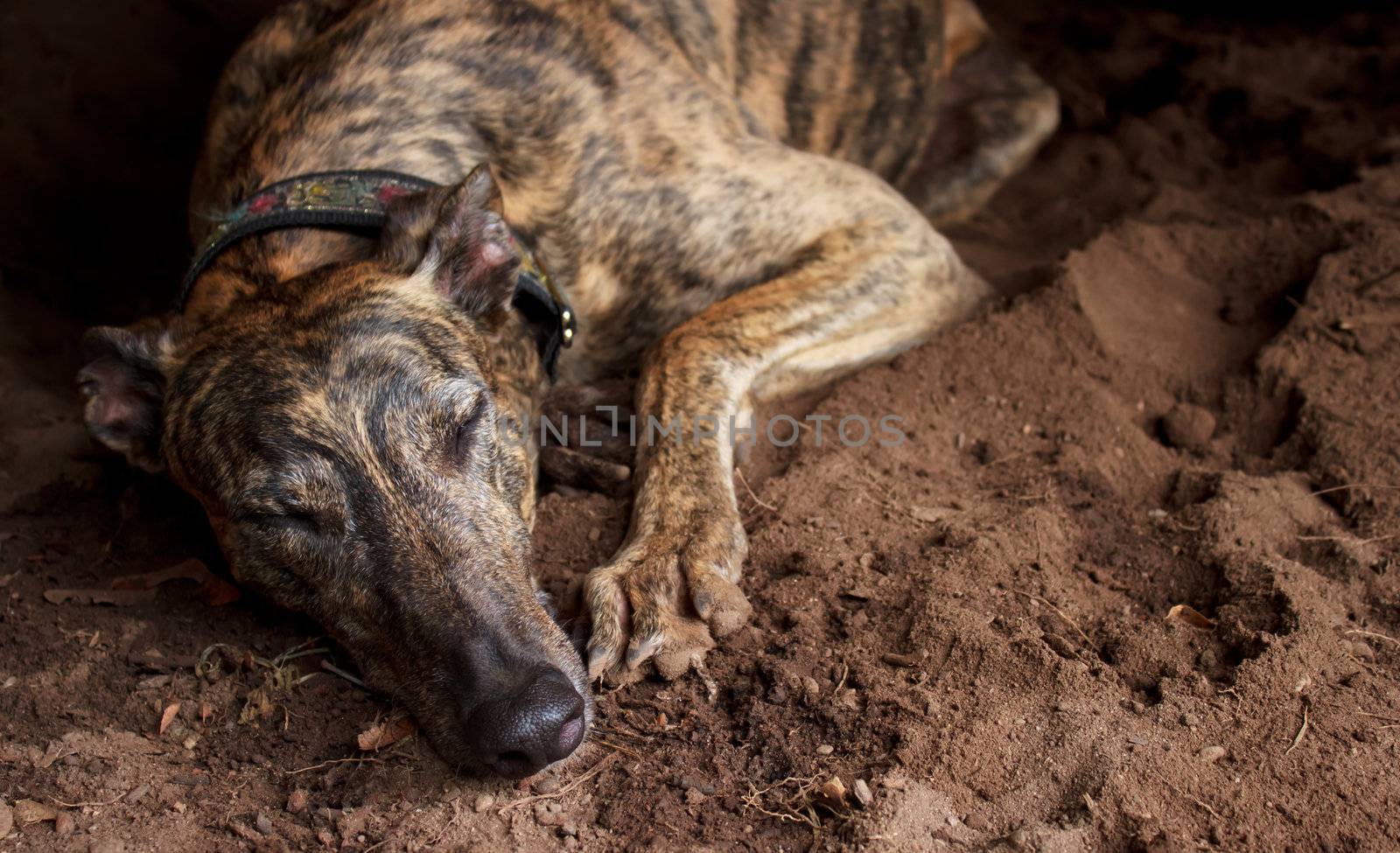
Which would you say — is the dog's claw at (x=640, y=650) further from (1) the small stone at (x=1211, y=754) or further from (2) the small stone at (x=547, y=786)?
(1) the small stone at (x=1211, y=754)

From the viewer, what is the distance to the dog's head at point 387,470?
2057mm

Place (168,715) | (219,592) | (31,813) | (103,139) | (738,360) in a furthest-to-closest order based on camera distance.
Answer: (103,139), (738,360), (219,592), (168,715), (31,813)

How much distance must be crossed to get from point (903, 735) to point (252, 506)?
1.31 metres

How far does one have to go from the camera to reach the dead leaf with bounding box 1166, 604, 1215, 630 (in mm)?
Result: 2307

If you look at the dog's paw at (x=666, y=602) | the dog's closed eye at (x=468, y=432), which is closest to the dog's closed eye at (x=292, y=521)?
the dog's closed eye at (x=468, y=432)

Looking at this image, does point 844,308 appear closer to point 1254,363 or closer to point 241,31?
point 1254,363

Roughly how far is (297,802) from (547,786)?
46 centimetres

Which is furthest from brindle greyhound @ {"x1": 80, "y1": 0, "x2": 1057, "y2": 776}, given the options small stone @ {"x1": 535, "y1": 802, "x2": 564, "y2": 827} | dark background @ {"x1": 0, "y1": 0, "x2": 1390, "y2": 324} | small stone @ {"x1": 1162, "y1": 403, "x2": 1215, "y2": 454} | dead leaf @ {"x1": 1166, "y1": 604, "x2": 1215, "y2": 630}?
dark background @ {"x1": 0, "y1": 0, "x2": 1390, "y2": 324}

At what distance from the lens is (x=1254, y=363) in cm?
315

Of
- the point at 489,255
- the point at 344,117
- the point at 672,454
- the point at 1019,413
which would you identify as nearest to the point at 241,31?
the point at 344,117

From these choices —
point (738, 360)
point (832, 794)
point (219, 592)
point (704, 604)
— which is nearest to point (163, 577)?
point (219, 592)

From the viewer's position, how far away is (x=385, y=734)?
2.19 metres

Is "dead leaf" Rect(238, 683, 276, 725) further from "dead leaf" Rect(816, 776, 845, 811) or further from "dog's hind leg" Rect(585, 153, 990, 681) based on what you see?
"dead leaf" Rect(816, 776, 845, 811)

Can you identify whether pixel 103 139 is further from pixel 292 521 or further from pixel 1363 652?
pixel 1363 652
